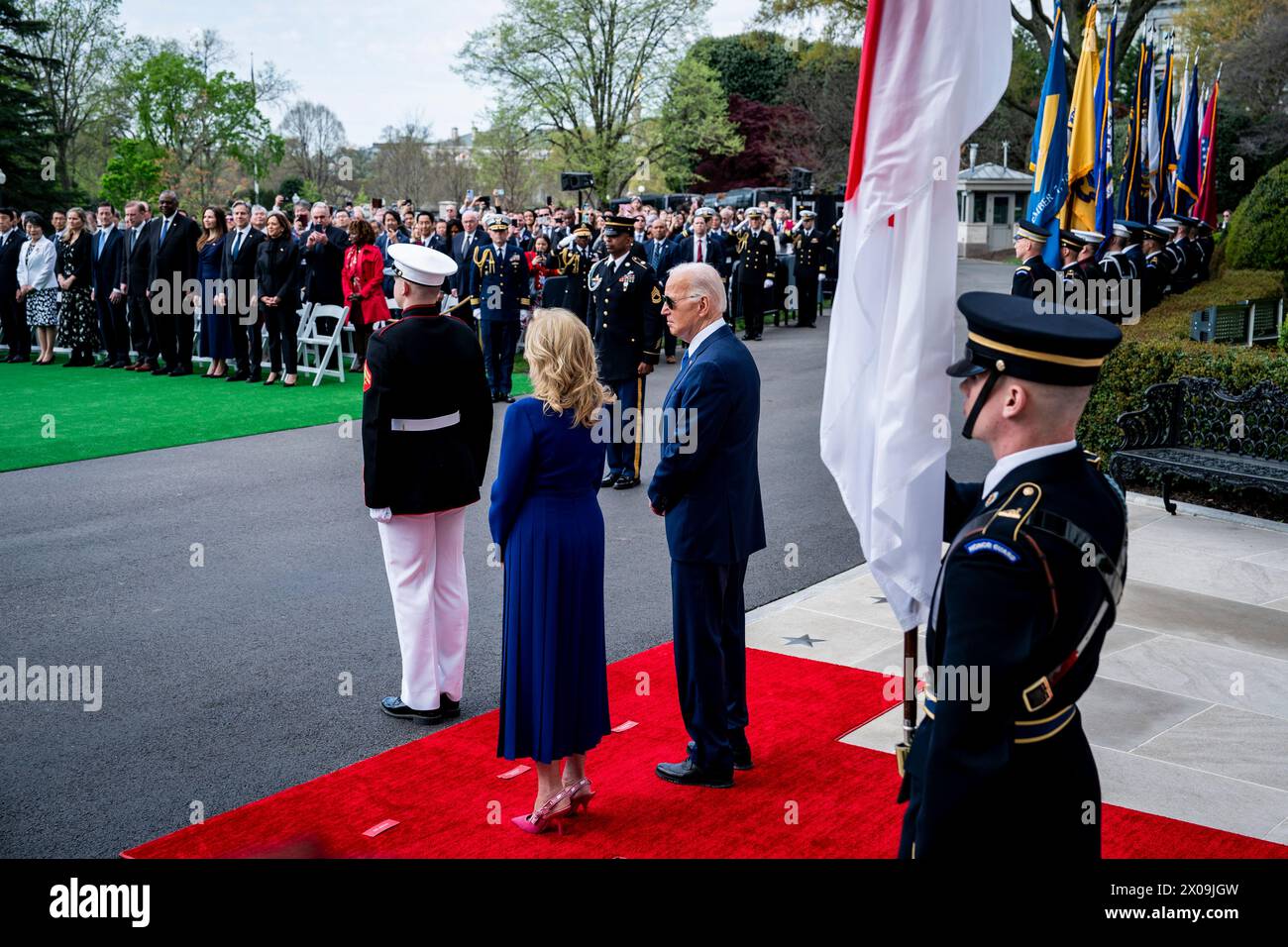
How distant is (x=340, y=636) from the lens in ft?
22.8

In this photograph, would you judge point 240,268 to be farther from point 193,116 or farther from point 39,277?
point 193,116

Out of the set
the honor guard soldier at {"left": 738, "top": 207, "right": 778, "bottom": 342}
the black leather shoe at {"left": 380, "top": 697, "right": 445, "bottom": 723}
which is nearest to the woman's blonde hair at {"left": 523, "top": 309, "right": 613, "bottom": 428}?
the black leather shoe at {"left": 380, "top": 697, "right": 445, "bottom": 723}

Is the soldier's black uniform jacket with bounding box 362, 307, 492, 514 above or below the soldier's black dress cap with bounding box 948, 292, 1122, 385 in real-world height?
below

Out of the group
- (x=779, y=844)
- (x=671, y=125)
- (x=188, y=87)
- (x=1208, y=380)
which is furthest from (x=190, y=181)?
(x=779, y=844)

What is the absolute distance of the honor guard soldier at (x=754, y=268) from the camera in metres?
21.5

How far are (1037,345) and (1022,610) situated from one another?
577 millimetres

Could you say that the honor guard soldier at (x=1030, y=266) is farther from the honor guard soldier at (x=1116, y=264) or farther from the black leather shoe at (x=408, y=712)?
the black leather shoe at (x=408, y=712)

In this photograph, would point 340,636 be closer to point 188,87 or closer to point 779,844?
point 779,844

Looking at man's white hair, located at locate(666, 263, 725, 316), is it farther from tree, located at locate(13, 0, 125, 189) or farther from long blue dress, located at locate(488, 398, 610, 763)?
tree, located at locate(13, 0, 125, 189)

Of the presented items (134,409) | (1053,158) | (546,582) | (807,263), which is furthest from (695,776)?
(807,263)

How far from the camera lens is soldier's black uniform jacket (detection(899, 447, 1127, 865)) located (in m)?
2.57

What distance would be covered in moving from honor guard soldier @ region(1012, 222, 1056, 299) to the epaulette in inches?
376

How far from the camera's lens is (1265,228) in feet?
63.8

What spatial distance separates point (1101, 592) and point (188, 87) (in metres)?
49.2
